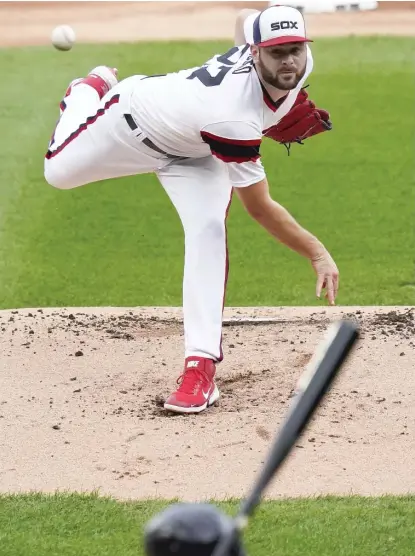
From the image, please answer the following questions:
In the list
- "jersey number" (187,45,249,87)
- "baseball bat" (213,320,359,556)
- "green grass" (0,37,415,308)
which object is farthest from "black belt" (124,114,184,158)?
"baseball bat" (213,320,359,556)

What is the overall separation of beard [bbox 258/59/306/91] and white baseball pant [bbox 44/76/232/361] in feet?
2.29

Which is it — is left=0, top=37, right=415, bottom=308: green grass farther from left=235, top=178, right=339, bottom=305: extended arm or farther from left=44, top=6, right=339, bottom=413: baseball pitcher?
left=235, top=178, right=339, bottom=305: extended arm

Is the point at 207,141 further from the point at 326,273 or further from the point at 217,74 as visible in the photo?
the point at 326,273

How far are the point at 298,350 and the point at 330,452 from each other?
1.55m

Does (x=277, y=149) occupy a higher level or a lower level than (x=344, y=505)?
higher

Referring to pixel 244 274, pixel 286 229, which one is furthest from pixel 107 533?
pixel 244 274

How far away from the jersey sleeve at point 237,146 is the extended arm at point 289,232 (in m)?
0.07

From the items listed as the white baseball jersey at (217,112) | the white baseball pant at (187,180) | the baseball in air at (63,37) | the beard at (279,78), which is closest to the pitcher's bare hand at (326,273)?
the white baseball jersey at (217,112)

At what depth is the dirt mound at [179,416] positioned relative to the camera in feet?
15.1

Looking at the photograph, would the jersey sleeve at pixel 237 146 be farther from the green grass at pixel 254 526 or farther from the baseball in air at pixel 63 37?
the baseball in air at pixel 63 37

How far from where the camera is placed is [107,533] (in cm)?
396

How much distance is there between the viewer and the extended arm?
512 centimetres

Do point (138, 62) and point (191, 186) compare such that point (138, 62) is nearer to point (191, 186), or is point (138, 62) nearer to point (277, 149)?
point (277, 149)

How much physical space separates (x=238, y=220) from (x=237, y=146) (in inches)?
204
